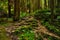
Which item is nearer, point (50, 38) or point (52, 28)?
point (50, 38)

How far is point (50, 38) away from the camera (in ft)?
27.9

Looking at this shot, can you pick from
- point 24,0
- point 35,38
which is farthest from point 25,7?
point 35,38

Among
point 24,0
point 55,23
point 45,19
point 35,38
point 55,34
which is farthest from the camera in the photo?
point 24,0

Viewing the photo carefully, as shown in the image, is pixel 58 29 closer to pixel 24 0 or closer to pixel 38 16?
pixel 38 16

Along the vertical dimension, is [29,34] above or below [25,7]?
below

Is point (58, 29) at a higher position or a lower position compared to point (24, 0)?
lower

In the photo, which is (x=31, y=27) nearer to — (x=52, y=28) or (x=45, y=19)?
(x=52, y=28)

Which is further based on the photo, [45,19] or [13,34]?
[45,19]

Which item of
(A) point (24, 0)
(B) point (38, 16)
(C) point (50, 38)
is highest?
(A) point (24, 0)

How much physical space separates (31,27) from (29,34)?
1252 mm

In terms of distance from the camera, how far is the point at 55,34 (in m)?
9.30

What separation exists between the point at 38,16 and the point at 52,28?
3.61 m

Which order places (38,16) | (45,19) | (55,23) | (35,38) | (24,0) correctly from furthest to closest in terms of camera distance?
(24,0) < (38,16) < (45,19) < (55,23) < (35,38)

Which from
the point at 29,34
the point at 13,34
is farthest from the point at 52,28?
the point at 13,34
